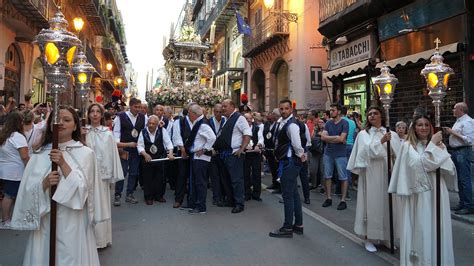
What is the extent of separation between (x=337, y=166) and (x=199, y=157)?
2.85 metres

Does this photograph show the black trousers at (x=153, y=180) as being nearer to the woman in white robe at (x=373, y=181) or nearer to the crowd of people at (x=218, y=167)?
the crowd of people at (x=218, y=167)

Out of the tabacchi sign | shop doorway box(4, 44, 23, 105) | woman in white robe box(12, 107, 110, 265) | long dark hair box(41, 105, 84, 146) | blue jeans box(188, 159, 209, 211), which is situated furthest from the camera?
shop doorway box(4, 44, 23, 105)

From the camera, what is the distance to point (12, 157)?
640 cm

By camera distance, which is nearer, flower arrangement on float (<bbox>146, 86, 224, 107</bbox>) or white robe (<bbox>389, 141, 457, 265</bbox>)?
white robe (<bbox>389, 141, 457, 265</bbox>)

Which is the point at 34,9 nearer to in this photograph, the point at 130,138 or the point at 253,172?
the point at 130,138

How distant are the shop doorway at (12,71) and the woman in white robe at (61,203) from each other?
1356 cm

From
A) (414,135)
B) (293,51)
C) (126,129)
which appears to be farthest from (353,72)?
(414,135)

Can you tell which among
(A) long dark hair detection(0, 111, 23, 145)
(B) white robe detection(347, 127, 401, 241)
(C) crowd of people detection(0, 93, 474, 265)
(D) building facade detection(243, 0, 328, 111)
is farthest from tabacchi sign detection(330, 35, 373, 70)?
(A) long dark hair detection(0, 111, 23, 145)

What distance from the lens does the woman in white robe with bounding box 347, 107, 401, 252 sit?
542cm

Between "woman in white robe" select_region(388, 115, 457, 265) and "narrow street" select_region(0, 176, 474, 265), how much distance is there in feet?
→ 2.94

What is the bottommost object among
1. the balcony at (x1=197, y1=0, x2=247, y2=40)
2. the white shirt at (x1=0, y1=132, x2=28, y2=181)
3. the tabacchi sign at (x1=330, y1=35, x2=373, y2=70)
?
the white shirt at (x1=0, y1=132, x2=28, y2=181)

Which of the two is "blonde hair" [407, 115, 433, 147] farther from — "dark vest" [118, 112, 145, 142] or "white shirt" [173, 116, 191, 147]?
"dark vest" [118, 112, 145, 142]

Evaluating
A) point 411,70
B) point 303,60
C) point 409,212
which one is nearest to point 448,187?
point 409,212

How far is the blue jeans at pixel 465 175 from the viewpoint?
7.73 meters
